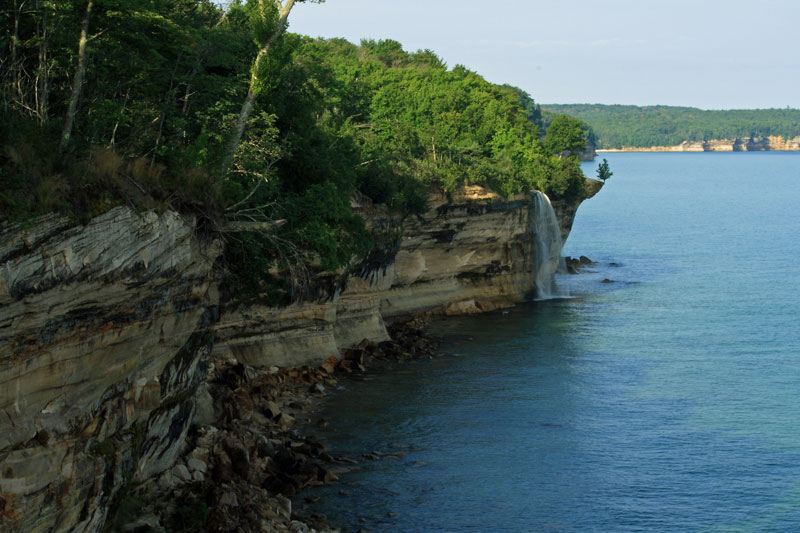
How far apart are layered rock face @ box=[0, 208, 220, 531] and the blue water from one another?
19.7 ft

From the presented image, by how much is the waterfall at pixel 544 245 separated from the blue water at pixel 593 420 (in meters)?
2.14

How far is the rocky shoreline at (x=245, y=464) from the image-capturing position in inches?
813

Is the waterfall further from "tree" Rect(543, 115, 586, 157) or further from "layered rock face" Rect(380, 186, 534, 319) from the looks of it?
"tree" Rect(543, 115, 586, 157)

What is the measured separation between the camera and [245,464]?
23688mm

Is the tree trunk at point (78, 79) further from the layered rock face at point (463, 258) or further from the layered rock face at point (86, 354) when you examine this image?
the layered rock face at point (463, 258)

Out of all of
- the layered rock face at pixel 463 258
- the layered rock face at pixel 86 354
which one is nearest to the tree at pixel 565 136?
the layered rock face at pixel 463 258

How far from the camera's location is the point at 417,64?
8525cm

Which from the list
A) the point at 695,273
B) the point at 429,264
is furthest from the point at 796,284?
the point at 429,264

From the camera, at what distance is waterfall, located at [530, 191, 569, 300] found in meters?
56.2

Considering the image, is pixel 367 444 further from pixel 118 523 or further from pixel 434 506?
pixel 118 523

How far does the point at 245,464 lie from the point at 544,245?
3657 cm

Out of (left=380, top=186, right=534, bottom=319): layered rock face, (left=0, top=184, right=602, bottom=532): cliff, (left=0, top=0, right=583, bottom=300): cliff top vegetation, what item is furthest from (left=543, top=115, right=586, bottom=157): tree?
(left=0, top=184, right=602, bottom=532): cliff

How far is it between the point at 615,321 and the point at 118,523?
33.9 meters

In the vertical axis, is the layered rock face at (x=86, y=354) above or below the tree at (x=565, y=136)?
below
